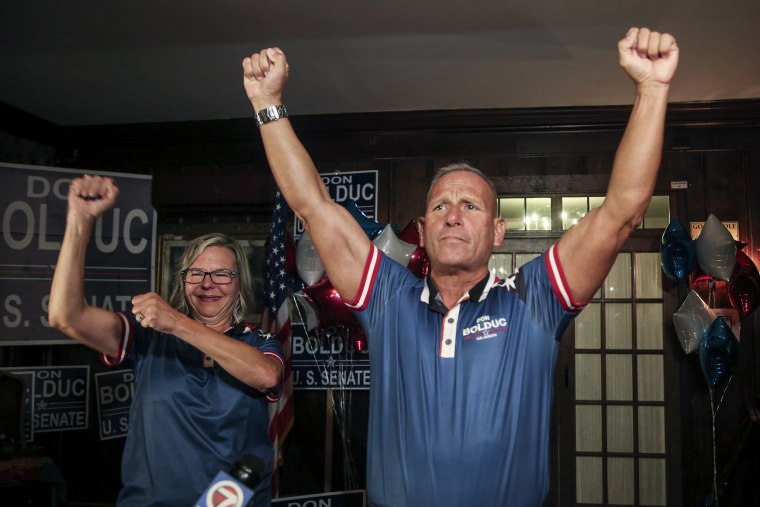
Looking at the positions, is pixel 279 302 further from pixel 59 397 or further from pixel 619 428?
pixel 619 428

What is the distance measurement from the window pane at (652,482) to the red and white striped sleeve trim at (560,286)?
3.71m

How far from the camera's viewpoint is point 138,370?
1929 millimetres

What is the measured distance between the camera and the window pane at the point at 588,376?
15.3 ft

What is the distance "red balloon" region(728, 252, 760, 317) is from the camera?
412 cm

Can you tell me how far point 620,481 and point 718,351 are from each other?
1.23m

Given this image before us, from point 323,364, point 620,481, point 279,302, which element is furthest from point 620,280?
point 279,302

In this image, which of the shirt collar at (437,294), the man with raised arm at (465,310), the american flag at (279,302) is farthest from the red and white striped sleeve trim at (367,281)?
the american flag at (279,302)

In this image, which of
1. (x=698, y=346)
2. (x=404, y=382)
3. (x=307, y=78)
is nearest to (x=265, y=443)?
(x=404, y=382)

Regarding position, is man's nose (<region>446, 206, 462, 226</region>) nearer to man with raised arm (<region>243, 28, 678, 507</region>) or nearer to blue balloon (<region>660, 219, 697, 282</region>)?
man with raised arm (<region>243, 28, 678, 507</region>)

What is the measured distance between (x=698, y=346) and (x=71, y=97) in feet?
15.5

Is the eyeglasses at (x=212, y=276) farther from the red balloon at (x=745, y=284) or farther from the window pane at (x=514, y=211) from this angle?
the red balloon at (x=745, y=284)

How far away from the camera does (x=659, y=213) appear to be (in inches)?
184

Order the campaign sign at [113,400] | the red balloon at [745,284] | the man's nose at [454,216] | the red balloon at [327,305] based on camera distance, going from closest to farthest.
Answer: the man's nose at [454,216] < the red balloon at [327,305] < the red balloon at [745,284] < the campaign sign at [113,400]

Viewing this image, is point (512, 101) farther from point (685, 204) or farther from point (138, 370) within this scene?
point (138, 370)
